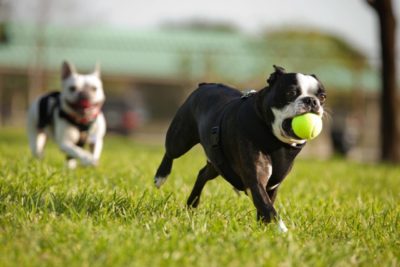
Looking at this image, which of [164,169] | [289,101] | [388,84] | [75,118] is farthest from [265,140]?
[388,84]

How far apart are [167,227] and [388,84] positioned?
13.4 m

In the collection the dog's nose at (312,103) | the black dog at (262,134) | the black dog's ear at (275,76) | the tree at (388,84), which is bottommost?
the tree at (388,84)

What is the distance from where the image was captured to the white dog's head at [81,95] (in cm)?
913

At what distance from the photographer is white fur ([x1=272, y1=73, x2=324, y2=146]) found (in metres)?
4.66

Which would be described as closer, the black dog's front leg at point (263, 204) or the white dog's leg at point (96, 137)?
the black dog's front leg at point (263, 204)

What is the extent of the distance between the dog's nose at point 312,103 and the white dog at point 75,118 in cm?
458

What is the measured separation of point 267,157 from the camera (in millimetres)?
4883

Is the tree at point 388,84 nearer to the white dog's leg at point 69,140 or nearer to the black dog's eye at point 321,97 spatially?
the white dog's leg at point 69,140

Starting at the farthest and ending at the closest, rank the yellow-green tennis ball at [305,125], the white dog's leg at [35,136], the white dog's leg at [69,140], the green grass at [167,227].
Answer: the white dog's leg at [35,136]
the white dog's leg at [69,140]
the yellow-green tennis ball at [305,125]
the green grass at [167,227]

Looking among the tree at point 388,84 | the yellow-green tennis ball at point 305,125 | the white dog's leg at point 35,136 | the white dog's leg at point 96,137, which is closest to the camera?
the yellow-green tennis ball at point 305,125

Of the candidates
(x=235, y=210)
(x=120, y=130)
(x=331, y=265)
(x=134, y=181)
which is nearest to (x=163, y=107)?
(x=120, y=130)

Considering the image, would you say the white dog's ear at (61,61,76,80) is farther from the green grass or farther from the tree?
the tree

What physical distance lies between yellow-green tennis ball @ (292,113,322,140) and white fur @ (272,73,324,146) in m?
0.05

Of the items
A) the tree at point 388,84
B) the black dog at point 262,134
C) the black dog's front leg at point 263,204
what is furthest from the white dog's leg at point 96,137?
the tree at point 388,84
